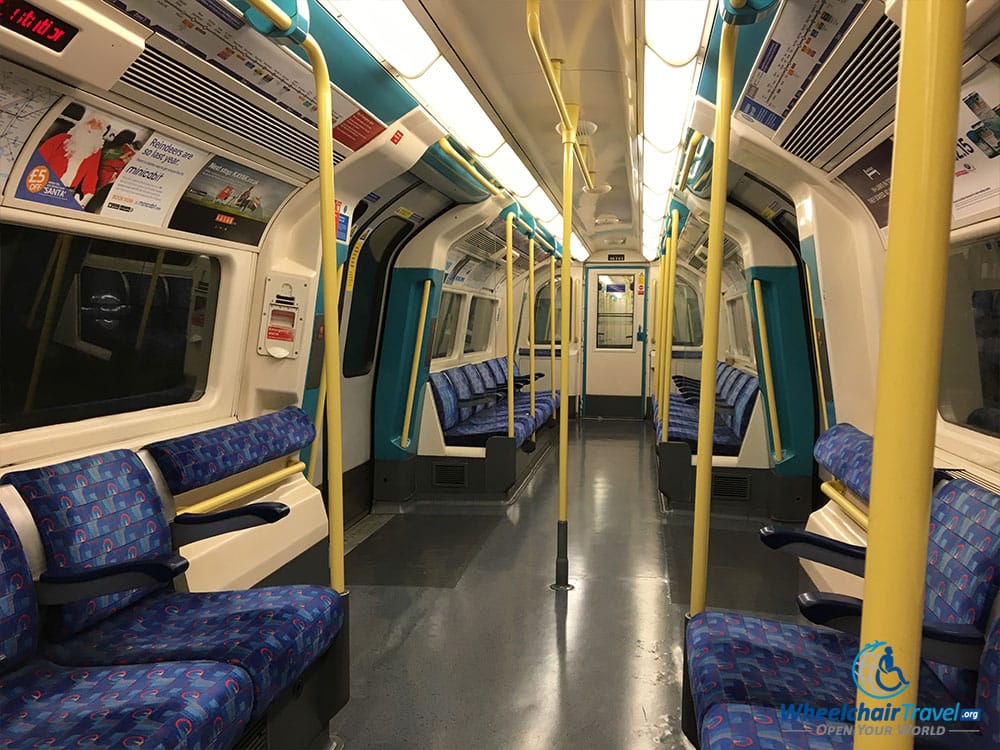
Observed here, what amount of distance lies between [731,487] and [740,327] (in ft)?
10.6

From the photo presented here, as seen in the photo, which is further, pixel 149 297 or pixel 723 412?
pixel 723 412

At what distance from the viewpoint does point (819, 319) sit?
410 centimetres

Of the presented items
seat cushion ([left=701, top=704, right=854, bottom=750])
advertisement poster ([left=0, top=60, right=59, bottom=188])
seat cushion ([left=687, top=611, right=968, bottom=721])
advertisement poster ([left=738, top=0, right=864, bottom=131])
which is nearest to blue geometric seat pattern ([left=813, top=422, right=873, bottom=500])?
seat cushion ([left=687, top=611, right=968, bottom=721])

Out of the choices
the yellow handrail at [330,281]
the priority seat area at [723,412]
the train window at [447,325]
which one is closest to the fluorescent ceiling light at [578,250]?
the train window at [447,325]

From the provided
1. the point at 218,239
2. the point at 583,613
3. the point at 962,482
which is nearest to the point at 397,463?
the point at 583,613

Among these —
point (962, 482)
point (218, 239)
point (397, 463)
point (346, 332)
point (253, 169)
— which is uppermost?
point (253, 169)

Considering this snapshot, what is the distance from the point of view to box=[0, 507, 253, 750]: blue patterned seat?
162cm

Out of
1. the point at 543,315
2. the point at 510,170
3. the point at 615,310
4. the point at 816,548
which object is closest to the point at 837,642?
the point at 816,548

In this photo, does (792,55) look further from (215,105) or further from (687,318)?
(687,318)

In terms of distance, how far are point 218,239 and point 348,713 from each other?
2316 millimetres

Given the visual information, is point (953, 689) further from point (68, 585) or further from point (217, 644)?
point (68, 585)

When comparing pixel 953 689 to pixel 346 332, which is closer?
pixel 953 689

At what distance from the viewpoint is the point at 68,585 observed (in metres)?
2.06

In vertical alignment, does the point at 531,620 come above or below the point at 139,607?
below
